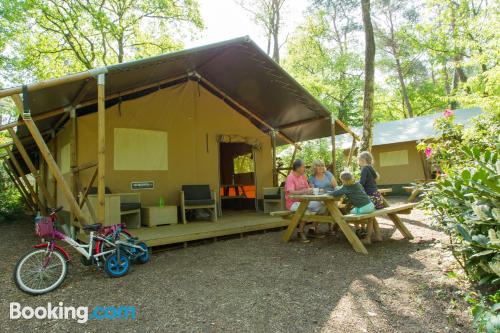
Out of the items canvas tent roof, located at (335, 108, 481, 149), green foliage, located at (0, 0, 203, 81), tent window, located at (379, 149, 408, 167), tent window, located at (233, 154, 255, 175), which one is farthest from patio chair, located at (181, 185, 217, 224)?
green foliage, located at (0, 0, 203, 81)

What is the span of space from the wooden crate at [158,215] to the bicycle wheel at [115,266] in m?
2.19

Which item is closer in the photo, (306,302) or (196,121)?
(306,302)

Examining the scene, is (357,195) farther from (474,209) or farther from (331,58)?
(331,58)

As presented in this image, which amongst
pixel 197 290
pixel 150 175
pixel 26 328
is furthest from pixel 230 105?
pixel 26 328

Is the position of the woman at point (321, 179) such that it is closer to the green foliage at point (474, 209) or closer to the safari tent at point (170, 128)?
the safari tent at point (170, 128)

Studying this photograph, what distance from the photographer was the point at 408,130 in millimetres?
12758

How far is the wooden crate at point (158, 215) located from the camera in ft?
18.6

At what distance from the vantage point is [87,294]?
2951 millimetres

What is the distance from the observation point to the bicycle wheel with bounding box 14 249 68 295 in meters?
2.94

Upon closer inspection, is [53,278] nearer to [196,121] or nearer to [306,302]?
[306,302]

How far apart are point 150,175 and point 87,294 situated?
3608 mm

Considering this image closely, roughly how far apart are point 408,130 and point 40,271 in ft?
42.1

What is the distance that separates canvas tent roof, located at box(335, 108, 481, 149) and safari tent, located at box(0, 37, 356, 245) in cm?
572

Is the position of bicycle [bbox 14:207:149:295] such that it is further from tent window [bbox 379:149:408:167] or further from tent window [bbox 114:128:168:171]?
tent window [bbox 379:149:408:167]
